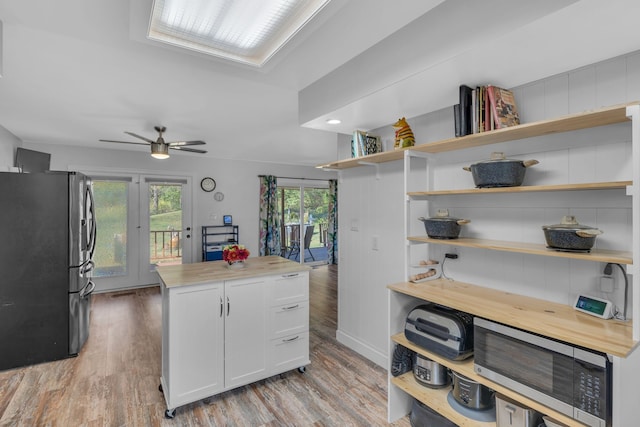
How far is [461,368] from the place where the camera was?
5.74ft

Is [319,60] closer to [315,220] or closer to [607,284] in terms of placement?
[607,284]

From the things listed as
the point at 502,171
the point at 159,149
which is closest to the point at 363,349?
the point at 502,171

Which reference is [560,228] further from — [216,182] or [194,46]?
[216,182]

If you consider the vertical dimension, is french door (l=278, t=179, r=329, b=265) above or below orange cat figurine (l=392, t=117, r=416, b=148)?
below

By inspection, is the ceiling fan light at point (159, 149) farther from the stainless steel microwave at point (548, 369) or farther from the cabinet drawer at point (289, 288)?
the stainless steel microwave at point (548, 369)

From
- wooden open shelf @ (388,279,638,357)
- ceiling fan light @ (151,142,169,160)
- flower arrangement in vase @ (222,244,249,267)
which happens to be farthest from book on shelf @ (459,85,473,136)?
ceiling fan light @ (151,142,169,160)

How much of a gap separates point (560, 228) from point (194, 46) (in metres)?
2.18

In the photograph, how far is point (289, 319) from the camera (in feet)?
8.46

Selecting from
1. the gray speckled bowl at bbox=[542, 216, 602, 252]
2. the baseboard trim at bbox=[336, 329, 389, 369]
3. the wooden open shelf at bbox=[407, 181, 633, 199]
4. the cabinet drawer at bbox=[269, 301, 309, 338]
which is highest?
the wooden open shelf at bbox=[407, 181, 633, 199]

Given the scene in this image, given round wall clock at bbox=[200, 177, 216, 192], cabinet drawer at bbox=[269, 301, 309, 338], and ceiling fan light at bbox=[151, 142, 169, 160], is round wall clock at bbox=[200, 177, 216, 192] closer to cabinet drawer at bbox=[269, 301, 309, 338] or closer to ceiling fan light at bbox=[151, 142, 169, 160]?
ceiling fan light at bbox=[151, 142, 169, 160]

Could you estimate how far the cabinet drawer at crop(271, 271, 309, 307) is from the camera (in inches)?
A: 98.7

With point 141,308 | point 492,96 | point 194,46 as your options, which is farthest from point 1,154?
point 492,96

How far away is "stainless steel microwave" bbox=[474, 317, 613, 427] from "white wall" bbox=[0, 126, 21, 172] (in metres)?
5.30

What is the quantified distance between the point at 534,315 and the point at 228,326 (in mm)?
1904
